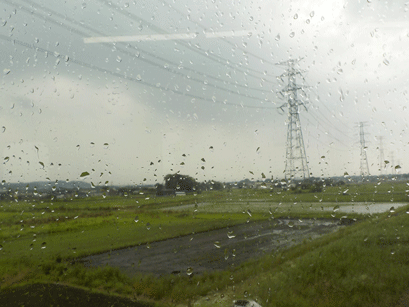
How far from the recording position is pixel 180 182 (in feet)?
13.0

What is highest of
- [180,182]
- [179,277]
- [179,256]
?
[180,182]

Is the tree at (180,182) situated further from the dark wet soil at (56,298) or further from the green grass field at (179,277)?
the dark wet soil at (56,298)

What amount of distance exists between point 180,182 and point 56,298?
6.61ft

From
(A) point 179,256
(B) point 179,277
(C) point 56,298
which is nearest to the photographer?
(C) point 56,298

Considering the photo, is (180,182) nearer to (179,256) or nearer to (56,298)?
(56,298)

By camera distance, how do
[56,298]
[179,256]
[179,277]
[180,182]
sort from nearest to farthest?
[56,298], [180,182], [179,277], [179,256]

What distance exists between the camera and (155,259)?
6.05 metres

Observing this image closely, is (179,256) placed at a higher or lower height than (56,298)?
lower

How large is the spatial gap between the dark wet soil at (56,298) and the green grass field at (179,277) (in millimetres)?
199

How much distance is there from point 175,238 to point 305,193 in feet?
11.2

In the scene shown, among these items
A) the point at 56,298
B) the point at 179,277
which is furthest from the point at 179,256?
the point at 56,298

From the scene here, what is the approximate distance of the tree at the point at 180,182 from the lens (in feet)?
12.8

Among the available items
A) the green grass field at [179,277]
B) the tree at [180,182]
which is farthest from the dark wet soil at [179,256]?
the tree at [180,182]

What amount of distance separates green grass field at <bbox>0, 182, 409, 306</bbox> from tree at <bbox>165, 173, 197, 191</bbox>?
225 millimetres
